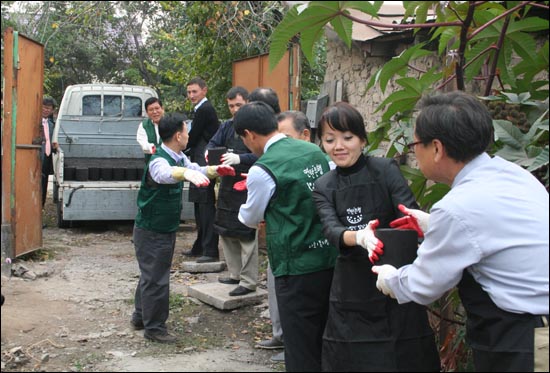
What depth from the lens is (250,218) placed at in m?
3.46

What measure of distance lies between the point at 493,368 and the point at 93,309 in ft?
13.1

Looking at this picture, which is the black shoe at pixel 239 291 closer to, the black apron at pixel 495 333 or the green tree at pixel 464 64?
the green tree at pixel 464 64

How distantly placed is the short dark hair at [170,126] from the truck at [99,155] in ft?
14.3

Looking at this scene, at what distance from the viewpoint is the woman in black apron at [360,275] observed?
2820mm

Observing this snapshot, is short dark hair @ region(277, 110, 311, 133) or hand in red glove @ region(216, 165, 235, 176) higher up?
short dark hair @ region(277, 110, 311, 133)

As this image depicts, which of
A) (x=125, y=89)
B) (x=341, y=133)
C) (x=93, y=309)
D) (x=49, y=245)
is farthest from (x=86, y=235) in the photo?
(x=341, y=133)

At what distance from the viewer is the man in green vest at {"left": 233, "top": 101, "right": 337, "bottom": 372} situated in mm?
3322

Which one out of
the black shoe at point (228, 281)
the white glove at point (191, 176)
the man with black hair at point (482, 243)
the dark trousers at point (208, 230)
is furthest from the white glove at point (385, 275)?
the dark trousers at point (208, 230)

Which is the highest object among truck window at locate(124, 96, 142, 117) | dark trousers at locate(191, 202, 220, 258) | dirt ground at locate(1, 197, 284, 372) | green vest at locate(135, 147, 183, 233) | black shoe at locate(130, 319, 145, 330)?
truck window at locate(124, 96, 142, 117)

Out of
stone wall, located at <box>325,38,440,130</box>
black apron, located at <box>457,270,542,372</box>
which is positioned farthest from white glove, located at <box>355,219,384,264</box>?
stone wall, located at <box>325,38,440,130</box>

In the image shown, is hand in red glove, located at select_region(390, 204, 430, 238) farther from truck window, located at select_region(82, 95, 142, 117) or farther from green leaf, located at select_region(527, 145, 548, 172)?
truck window, located at select_region(82, 95, 142, 117)

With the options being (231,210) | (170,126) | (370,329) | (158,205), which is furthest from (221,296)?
(370,329)

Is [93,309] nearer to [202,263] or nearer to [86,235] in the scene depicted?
[202,263]

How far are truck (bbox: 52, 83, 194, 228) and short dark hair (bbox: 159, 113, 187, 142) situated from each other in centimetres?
437
